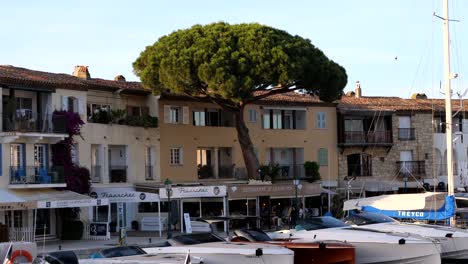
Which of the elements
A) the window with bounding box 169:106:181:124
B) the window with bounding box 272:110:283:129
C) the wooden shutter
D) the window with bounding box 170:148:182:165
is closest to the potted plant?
the window with bounding box 272:110:283:129

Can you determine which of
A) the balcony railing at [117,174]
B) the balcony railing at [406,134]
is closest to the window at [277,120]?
the balcony railing at [406,134]

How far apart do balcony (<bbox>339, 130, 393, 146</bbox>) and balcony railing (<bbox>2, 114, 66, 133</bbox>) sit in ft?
84.0

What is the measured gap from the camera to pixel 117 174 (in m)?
→ 52.5

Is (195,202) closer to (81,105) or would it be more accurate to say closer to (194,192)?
(194,192)

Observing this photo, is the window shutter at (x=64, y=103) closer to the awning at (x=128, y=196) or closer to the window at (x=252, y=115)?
the awning at (x=128, y=196)

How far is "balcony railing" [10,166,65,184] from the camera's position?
4450 cm

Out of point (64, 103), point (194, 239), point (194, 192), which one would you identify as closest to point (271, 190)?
point (194, 192)

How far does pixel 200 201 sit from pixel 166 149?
463 centimetres

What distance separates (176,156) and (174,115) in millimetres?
2576

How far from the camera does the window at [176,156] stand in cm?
5628

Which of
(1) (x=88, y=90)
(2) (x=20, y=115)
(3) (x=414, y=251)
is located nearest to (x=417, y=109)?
(1) (x=88, y=90)

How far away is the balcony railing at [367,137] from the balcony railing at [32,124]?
25861 millimetres

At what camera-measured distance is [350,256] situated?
77.9 ft

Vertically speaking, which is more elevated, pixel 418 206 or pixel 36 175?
pixel 36 175
